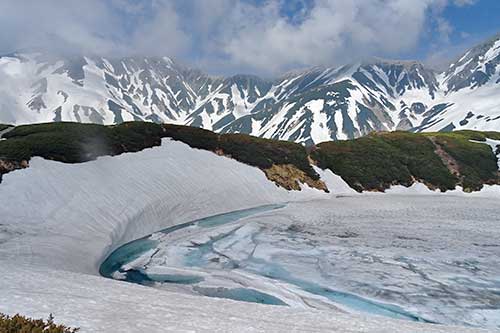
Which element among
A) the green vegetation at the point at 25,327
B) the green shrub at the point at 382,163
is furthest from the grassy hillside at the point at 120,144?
the green vegetation at the point at 25,327

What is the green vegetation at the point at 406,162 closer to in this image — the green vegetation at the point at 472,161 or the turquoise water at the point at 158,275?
the green vegetation at the point at 472,161

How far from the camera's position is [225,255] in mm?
25812

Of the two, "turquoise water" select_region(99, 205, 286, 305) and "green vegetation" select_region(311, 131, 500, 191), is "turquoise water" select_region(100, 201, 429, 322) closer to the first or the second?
"turquoise water" select_region(99, 205, 286, 305)

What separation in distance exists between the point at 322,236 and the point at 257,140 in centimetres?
3923

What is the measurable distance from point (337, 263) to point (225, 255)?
22.3 feet

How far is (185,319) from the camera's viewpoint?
11805mm

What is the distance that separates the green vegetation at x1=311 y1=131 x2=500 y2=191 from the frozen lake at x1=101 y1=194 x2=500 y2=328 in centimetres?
2899

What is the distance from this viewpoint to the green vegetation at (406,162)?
69062mm

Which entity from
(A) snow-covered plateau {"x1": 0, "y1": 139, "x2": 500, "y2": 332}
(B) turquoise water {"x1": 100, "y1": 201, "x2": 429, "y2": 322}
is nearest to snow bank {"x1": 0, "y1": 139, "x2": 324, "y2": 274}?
(A) snow-covered plateau {"x1": 0, "y1": 139, "x2": 500, "y2": 332}

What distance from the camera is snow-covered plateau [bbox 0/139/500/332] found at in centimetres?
1278

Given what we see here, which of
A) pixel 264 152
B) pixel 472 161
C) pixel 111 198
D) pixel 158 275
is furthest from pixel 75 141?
pixel 472 161

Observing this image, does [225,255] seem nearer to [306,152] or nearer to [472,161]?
[306,152]

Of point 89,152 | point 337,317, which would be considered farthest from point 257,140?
point 337,317

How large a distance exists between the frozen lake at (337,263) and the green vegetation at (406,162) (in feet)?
95.1
